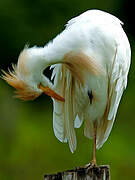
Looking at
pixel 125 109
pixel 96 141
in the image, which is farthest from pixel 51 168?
pixel 96 141

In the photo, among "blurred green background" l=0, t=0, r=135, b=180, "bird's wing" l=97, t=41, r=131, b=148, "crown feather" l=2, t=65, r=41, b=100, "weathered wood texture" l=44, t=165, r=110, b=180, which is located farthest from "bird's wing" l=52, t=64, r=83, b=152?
"blurred green background" l=0, t=0, r=135, b=180

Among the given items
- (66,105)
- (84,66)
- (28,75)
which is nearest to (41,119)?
(66,105)

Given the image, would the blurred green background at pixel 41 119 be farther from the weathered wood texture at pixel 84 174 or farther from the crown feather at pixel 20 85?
the weathered wood texture at pixel 84 174

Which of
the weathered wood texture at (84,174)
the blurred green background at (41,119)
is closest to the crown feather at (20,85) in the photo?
the weathered wood texture at (84,174)

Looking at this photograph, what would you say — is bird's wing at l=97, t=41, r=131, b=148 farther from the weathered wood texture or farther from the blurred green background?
the blurred green background

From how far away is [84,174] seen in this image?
419cm

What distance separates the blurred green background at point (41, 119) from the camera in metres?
7.95

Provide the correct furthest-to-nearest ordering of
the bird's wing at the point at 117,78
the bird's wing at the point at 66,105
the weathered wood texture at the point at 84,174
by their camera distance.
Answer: the bird's wing at the point at 66,105, the bird's wing at the point at 117,78, the weathered wood texture at the point at 84,174

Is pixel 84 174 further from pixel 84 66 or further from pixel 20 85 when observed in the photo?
pixel 84 66

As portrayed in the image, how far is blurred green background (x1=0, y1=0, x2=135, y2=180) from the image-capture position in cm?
795

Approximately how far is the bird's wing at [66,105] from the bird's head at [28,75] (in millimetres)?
351

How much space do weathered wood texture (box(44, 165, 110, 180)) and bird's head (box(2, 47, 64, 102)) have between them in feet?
2.58

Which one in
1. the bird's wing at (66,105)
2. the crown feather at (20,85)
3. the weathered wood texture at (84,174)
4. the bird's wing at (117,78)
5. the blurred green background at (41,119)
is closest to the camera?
the weathered wood texture at (84,174)

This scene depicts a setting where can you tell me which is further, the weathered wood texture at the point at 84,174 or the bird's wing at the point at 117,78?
the bird's wing at the point at 117,78
